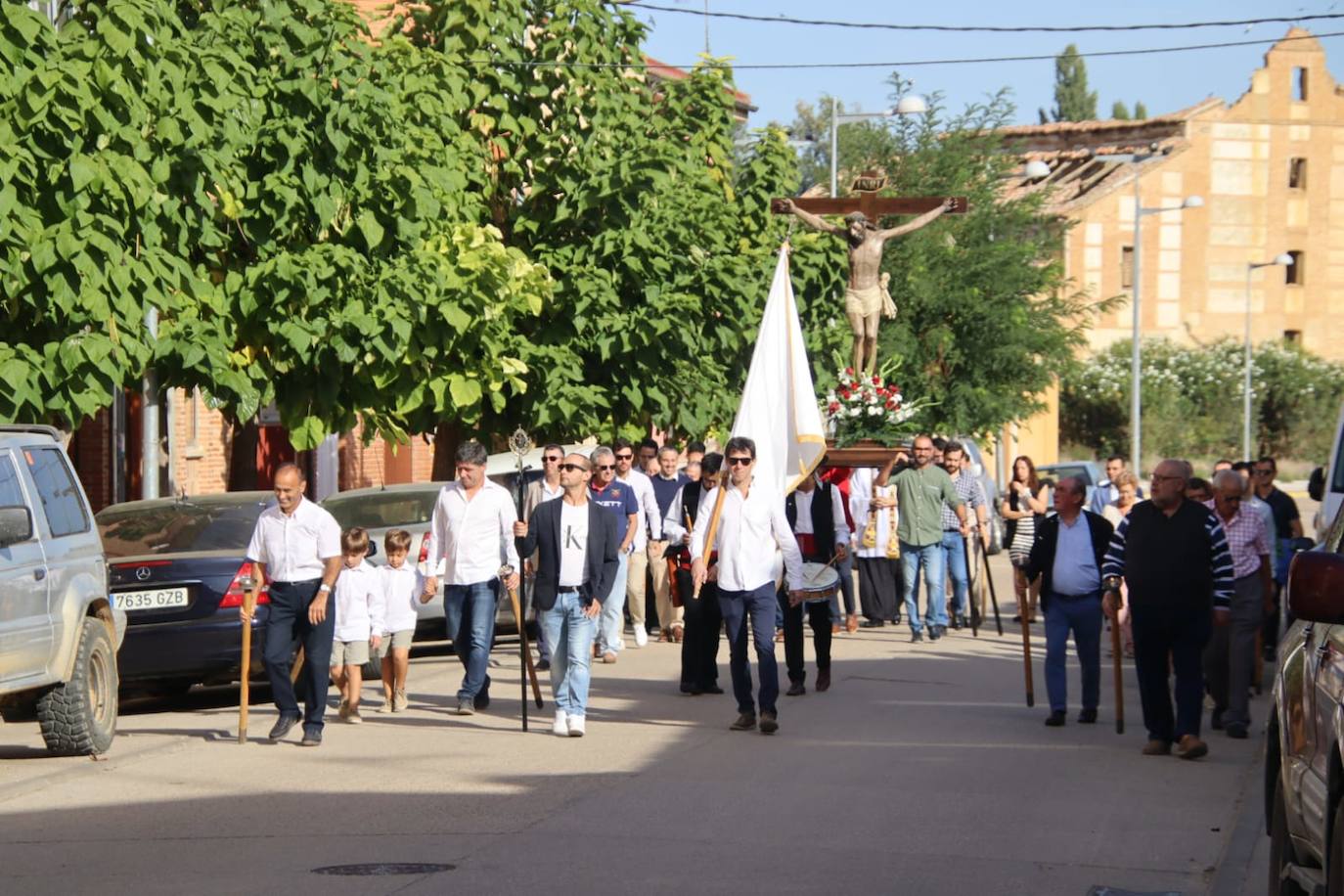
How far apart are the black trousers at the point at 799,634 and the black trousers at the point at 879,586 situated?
19.0 feet

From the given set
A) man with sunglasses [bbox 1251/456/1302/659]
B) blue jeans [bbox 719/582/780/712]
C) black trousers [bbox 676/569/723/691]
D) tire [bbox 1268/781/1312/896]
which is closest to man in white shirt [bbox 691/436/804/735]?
blue jeans [bbox 719/582/780/712]

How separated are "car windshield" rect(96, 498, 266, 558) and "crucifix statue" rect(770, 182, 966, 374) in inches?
284

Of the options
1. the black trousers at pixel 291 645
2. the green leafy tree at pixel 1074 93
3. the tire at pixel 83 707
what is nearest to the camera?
the tire at pixel 83 707

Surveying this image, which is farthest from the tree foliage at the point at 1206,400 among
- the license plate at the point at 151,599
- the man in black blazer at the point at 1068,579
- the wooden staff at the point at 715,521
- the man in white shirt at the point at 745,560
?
the license plate at the point at 151,599

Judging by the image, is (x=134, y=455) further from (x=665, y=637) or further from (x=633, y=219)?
(x=665, y=637)

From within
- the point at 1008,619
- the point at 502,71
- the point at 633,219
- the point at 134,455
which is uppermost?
the point at 502,71

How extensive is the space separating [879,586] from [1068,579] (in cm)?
867

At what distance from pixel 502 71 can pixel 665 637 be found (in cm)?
770

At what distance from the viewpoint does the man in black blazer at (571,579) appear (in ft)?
44.4

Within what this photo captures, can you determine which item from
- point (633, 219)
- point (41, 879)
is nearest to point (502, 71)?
point (633, 219)

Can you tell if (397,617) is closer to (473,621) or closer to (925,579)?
(473,621)

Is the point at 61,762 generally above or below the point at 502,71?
below

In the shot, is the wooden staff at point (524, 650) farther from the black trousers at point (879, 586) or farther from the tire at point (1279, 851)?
the black trousers at point (879, 586)

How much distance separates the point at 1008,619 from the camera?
973 inches
